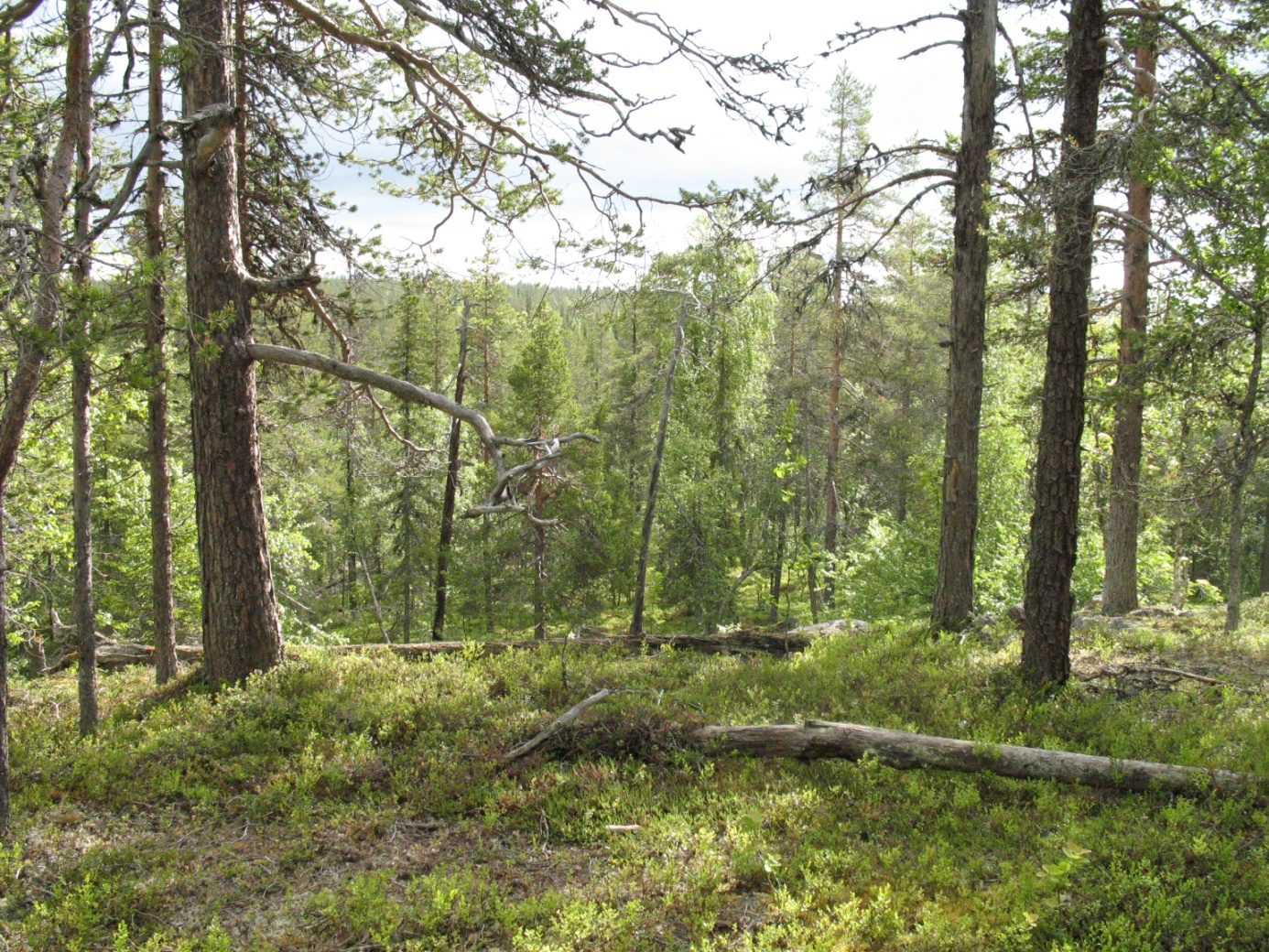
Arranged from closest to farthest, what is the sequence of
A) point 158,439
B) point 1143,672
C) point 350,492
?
point 1143,672 < point 158,439 < point 350,492

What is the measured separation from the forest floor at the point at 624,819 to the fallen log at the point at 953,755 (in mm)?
124

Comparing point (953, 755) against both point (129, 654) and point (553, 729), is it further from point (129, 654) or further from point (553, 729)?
point (129, 654)

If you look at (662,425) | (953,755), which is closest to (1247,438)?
(953,755)

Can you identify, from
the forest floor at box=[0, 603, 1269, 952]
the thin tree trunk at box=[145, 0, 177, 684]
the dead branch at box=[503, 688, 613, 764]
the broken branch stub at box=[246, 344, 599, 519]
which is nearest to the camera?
the forest floor at box=[0, 603, 1269, 952]

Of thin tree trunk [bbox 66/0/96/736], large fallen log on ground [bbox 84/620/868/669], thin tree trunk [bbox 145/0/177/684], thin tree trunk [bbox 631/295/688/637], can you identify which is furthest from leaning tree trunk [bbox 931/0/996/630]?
thin tree trunk [bbox 145/0/177/684]

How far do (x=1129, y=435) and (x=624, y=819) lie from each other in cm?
1115

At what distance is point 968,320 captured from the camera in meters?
8.98

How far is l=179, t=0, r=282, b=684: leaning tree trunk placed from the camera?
7.27 metres

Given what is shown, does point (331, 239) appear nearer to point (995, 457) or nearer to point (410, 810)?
point (410, 810)

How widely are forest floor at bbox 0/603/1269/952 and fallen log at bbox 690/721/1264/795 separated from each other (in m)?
0.12

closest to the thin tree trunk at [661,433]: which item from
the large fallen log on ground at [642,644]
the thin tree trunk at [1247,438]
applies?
the large fallen log on ground at [642,644]

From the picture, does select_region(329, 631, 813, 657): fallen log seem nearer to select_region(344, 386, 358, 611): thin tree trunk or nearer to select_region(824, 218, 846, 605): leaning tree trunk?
select_region(344, 386, 358, 611): thin tree trunk

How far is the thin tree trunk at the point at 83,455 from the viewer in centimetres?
555

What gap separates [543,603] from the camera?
22156 millimetres
